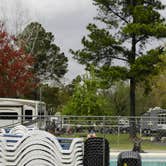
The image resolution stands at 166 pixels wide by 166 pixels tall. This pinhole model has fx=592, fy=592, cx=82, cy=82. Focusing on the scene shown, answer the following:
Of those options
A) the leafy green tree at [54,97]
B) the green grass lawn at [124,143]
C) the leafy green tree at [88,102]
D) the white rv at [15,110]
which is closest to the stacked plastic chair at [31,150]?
the white rv at [15,110]

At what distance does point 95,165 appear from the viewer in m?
11.3

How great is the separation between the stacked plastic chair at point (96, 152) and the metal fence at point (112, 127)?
8.96m

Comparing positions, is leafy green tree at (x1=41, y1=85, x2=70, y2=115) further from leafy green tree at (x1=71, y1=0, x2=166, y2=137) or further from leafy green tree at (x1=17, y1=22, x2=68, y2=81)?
leafy green tree at (x1=71, y1=0, x2=166, y2=137)

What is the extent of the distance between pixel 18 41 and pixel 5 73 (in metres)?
5.16

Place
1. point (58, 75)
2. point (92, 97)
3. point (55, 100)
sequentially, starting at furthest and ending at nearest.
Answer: point (58, 75), point (55, 100), point (92, 97)

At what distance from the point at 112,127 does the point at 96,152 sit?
11.2 m

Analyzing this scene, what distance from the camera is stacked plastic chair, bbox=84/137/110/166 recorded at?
11336 millimetres

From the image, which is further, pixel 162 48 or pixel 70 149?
pixel 162 48

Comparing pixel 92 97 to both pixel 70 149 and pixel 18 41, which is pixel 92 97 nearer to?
pixel 18 41

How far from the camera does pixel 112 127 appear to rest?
22.6 m

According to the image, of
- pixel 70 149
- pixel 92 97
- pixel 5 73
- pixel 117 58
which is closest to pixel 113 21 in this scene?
pixel 117 58

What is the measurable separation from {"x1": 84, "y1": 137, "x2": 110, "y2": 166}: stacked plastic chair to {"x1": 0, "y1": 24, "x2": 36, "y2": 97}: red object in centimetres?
2325

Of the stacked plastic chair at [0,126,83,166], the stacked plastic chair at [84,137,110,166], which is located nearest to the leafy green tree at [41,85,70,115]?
the stacked plastic chair at [84,137,110,166]

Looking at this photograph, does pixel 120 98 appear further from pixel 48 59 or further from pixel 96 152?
pixel 96 152
